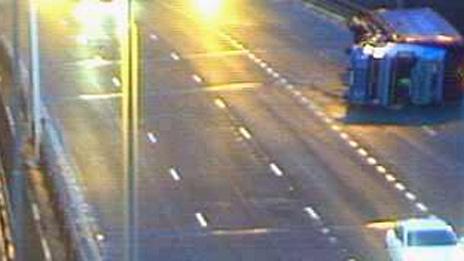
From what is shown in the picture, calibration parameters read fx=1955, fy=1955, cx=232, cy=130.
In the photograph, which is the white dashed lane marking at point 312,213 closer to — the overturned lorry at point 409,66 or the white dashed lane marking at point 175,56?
→ the overturned lorry at point 409,66

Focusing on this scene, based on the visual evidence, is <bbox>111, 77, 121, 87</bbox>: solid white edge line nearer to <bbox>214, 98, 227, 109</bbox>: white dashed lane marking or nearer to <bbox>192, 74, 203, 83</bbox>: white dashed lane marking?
<bbox>214, 98, 227, 109</bbox>: white dashed lane marking

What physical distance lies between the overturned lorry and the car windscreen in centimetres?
291

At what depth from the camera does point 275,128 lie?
25.7 feet

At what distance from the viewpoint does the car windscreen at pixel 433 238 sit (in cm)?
463

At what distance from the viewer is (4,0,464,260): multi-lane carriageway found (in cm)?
595

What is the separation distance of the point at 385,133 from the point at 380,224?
5.29ft

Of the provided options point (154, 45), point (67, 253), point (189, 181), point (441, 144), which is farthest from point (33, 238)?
point (154, 45)

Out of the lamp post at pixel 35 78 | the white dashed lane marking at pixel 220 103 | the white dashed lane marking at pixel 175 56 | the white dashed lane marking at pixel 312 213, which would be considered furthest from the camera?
the white dashed lane marking at pixel 175 56

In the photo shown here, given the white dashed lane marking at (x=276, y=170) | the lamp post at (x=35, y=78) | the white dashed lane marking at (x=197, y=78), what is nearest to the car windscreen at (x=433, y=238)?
the lamp post at (x=35, y=78)

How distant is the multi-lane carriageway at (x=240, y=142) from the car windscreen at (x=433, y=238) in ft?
1.31

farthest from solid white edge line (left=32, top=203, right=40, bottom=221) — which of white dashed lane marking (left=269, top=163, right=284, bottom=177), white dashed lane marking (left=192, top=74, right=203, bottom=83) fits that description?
white dashed lane marking (left=192, top=74, right=203, bottom=83)

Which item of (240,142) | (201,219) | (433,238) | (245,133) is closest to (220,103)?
(245,133)

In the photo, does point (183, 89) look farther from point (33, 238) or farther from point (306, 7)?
Answer: point (33, 238)

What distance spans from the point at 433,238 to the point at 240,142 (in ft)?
9.15
